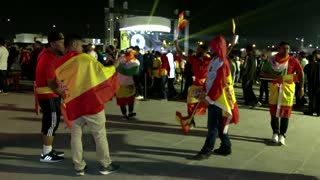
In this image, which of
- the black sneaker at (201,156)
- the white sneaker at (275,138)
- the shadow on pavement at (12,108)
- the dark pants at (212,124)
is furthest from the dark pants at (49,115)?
the shadow on pavement at (12,108)

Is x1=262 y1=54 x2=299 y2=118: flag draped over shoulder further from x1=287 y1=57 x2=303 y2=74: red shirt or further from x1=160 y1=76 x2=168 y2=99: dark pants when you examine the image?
x1=160 y1=76 x2=168 y2=99: dark pants

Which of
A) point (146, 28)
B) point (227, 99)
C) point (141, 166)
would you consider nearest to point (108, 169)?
point (141, 166)

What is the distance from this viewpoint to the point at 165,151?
6.75m

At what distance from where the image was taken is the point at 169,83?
15.2m

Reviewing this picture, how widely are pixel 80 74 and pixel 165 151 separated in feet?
7.18

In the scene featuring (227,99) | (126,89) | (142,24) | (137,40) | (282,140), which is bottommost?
(282,140)

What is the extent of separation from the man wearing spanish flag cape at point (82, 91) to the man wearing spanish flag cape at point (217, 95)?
1536mm

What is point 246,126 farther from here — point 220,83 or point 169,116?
point 220,83

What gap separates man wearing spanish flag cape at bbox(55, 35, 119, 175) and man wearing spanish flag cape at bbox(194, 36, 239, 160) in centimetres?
154

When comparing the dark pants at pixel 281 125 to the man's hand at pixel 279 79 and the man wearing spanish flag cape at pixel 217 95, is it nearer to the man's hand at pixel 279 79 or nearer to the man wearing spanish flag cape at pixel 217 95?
the man's hand at pixel 279 79

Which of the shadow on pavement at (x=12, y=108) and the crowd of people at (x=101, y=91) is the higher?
the crowd of people at (x=101, y=91)

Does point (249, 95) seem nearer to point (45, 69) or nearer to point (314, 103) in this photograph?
point (314, 103)

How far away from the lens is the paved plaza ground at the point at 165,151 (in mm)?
5574

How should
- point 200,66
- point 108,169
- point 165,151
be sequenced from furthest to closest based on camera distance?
1. point 200,66
2. point 165,151
3. point 108,169
